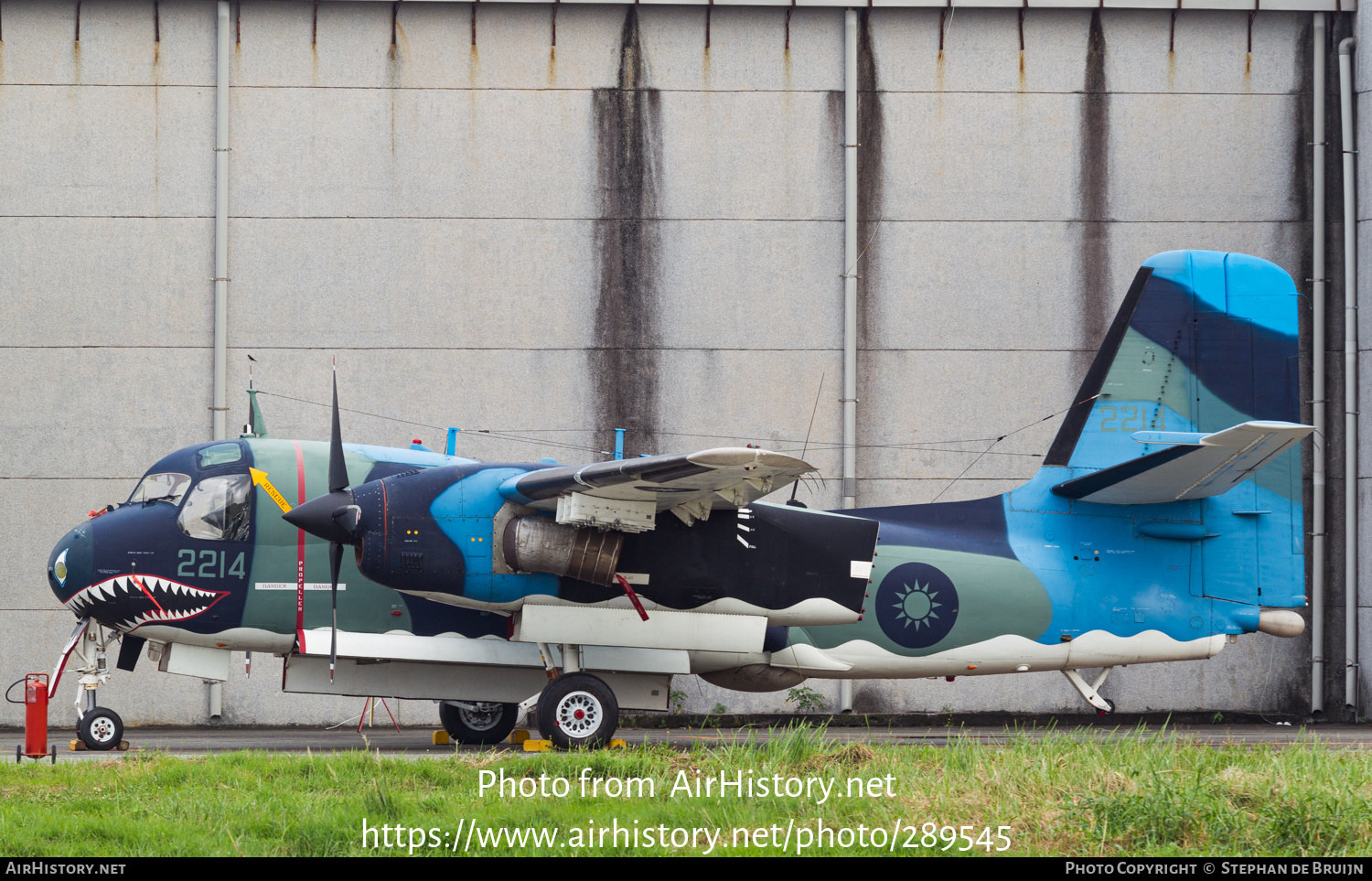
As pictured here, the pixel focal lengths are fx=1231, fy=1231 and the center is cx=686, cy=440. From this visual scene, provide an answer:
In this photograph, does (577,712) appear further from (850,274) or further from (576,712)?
(850,274)

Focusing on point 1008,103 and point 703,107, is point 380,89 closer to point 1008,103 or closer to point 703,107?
point 703,107

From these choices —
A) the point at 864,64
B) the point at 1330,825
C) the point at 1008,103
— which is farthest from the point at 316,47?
the point at 1330,825

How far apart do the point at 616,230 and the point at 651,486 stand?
25.3 feet

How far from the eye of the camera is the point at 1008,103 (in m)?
18.8

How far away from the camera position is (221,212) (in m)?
18.0

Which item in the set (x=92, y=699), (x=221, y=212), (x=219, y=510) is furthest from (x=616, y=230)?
(x=92, y=699)

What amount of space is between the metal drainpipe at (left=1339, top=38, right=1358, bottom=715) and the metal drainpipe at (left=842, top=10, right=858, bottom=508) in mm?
7222

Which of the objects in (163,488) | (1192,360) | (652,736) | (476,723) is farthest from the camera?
(652,736)

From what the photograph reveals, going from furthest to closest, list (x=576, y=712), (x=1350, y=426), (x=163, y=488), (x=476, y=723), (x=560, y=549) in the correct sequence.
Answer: (x=1350, y=426) → (x=476, y=723) → (x=163, y=488) → (x=576, y=712) → (x=560, y=549)

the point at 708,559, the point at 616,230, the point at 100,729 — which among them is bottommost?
the point at 100,729

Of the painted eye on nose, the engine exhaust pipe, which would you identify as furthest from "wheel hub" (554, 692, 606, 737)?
the painted eye on nose

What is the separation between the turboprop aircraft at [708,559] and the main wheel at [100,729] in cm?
3

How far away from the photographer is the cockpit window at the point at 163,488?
42.2 feet

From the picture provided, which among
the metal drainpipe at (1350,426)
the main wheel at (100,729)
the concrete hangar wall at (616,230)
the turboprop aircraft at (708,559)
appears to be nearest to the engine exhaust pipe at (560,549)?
the turboprop aircraft at (708,559)
